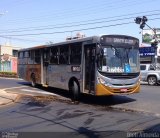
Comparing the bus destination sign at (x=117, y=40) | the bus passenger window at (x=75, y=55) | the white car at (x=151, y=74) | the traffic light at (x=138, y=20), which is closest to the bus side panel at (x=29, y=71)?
the bus passenger window at (x=75, y=55)

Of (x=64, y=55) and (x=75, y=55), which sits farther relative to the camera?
(x=64, y=55)

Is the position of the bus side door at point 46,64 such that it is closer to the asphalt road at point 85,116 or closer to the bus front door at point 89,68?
the asphalt road at point 85,116

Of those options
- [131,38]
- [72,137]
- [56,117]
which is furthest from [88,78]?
[72,137]

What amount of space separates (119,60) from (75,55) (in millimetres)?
2556

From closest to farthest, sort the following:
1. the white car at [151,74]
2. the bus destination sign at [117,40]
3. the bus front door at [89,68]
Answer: the bus destination sign at [117,40], the bus front door at [89,68], the white car at [151,74]

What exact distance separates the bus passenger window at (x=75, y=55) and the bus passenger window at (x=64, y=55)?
2.13ft

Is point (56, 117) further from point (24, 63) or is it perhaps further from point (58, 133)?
point (24, 63)

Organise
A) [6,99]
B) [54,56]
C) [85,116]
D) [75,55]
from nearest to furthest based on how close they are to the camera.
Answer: [85,116] → [75,55] → [6,99] → [54,56]

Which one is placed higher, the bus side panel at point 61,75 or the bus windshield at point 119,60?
the bus windshield at point 119,60

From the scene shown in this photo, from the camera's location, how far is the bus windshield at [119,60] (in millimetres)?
15647

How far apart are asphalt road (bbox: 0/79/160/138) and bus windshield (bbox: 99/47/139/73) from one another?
1.53 m

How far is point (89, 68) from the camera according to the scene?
16359 mm

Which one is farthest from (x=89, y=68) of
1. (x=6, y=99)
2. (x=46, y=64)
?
(x=46, y=64)

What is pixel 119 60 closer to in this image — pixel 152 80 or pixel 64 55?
pixel 64 55
